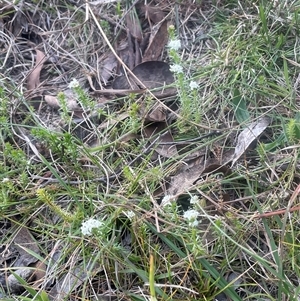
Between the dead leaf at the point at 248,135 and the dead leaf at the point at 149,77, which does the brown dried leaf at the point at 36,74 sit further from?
the dead leaf at the point at 248,135

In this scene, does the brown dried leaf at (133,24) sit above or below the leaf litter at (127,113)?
above

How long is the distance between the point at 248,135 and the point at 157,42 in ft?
1.93

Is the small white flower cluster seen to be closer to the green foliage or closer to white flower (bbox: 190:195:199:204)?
white flower (bbox: 190:195:199:204)

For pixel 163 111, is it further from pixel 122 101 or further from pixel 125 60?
pixel 125 60

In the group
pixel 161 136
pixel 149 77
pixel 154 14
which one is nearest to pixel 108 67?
pixel 149 77

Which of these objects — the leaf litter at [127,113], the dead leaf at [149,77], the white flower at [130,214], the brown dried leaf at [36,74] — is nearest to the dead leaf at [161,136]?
the leaf litter at [127,113]

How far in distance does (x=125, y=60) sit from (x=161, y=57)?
5.7 inches

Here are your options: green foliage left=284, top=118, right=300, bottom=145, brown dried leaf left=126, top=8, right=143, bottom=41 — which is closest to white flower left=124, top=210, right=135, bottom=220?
green foliage left=284, top=118, right=300, bottom=145

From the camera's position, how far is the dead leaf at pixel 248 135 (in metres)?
1.60

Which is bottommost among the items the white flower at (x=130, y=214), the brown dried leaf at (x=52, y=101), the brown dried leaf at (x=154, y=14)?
the white flower at (x=130, y=214)

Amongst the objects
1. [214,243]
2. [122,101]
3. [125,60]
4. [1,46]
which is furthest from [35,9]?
[214,243]

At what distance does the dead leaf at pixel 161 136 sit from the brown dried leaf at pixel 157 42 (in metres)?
0.34

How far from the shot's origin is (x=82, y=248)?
142cm

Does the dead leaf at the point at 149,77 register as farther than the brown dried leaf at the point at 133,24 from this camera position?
No
